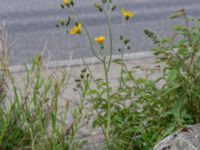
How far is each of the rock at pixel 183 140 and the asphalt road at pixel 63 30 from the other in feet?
11.8

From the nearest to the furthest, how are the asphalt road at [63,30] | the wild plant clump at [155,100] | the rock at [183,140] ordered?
the rock at [183,140]
the wild plant clump at [155,100]
the asphalt road at [63,30]

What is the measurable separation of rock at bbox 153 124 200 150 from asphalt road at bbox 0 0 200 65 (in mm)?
3599

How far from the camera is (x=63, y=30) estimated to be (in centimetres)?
884

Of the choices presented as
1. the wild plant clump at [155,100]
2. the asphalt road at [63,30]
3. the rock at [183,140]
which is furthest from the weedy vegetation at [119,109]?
the asphalt road at [63,30]

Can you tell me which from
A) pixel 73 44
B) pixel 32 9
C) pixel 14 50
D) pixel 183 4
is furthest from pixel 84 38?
pixel 183 4

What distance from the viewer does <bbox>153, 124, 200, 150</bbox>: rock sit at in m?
3.21

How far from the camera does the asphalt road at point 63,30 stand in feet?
25.5

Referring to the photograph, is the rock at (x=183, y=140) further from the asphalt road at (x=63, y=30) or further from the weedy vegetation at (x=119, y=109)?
the asphalt road at (x=63, y=30)

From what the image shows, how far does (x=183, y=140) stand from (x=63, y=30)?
227 inches

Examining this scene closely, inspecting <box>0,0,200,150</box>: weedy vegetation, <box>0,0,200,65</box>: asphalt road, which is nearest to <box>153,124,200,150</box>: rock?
<box>0,0,200,150</box>: weedy vegetation

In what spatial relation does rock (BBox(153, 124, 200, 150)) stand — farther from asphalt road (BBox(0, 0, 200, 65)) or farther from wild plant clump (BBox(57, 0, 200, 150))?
asphalt road (BBox(0, 0, 200, 65))

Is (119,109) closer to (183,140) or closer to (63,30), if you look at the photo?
(183,140)

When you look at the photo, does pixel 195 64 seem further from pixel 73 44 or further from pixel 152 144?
pixel 73 44

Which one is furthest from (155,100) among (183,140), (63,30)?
(63,30)
